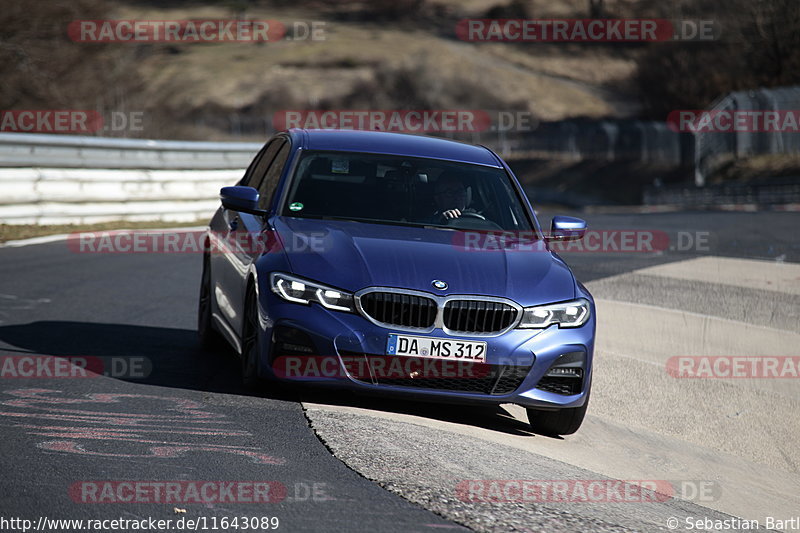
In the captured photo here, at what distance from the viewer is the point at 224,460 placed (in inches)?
216

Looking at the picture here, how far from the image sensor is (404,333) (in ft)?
21.0

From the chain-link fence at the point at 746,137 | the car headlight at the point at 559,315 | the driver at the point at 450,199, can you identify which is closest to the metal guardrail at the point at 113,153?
the driver at the point at 450,199

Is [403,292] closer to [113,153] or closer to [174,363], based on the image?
[174,363]

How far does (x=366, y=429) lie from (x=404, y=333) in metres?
0.58

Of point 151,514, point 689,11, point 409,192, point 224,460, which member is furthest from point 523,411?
point 689,11

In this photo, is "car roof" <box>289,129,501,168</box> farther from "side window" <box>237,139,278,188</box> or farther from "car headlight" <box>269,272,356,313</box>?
"car headlight" <box>269,272,356,313</box>

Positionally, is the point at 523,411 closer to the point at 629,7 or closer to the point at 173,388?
the point at 173,388

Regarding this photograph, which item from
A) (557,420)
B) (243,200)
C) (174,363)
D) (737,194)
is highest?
(243,200)

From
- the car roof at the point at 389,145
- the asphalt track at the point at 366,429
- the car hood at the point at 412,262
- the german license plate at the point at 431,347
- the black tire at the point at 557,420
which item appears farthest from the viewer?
the car roof at the point at 389,145

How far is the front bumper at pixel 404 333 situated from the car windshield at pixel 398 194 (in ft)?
3.67

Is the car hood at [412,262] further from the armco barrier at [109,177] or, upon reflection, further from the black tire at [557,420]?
the armco barrier at [109,177]

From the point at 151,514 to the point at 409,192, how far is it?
355 centimetres

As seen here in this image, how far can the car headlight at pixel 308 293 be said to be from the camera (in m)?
6.45

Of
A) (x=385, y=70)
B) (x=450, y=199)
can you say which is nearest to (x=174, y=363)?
(x=450, y=199)
